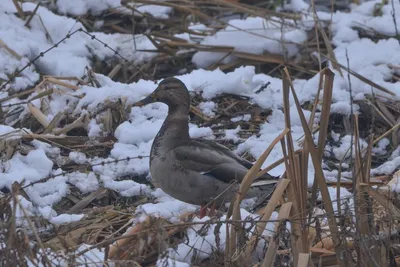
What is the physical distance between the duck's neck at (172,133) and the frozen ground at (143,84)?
0.30 meters

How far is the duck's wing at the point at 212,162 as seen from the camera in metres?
5.01

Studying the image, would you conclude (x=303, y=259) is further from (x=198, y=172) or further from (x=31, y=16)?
(x=31, y=16)

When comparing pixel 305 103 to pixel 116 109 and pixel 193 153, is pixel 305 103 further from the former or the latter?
pixel 193 153

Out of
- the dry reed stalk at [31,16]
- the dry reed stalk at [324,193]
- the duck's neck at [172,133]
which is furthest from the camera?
the dry reed stalk at [31,16]

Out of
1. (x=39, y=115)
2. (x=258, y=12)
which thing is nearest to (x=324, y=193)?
(x=39, y=115)

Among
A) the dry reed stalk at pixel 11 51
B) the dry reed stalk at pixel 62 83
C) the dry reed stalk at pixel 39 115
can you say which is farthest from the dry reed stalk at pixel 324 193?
the dry reed stalk at pixel 11 51

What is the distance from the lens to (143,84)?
6.75 m

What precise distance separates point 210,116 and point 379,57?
1.62m

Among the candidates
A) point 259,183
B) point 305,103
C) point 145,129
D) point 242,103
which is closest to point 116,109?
point 145,129

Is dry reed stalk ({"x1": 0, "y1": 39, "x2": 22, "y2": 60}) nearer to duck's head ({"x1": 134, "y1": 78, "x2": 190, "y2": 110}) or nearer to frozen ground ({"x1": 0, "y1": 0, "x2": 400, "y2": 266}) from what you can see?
frozen ground ({"x1": 0, "y1": 0, "x2": 400, "y2": 266})

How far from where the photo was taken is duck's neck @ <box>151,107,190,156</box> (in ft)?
17.1

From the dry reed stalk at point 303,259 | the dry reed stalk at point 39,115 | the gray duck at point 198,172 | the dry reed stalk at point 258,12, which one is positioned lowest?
the dry reed stalk at point 303,259

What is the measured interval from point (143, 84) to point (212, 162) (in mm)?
1816

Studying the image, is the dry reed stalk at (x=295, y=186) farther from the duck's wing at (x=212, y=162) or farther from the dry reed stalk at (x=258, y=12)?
the dry reed stalk at (x=258, y=12)
